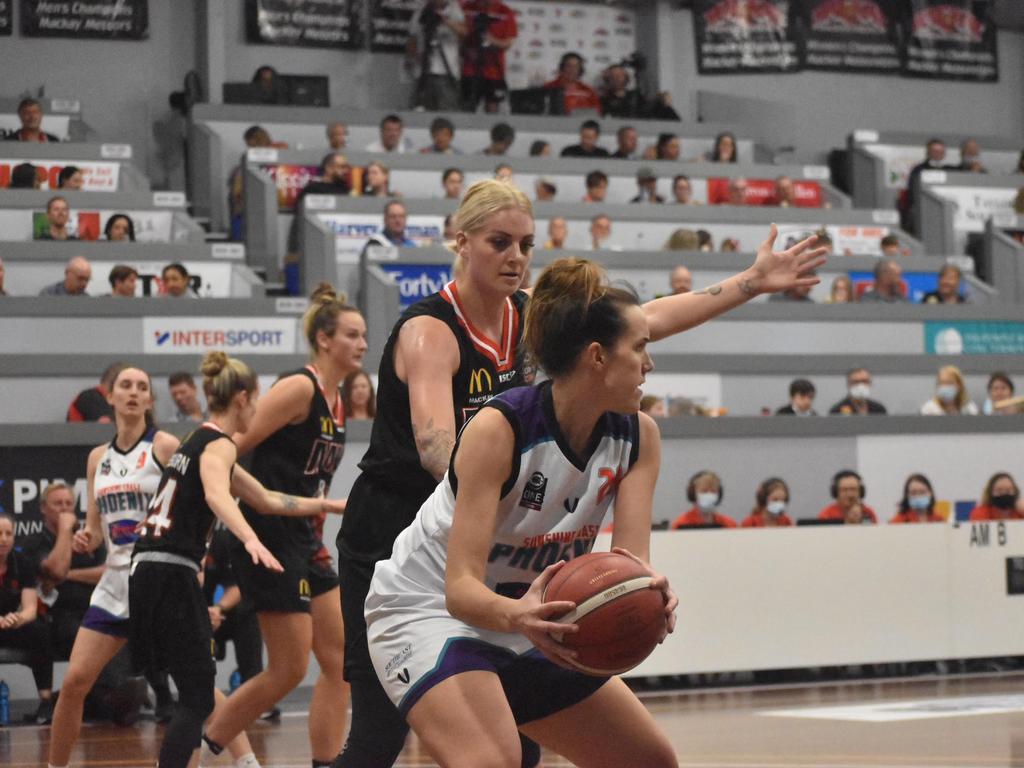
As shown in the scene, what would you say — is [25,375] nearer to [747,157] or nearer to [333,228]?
[333,228]

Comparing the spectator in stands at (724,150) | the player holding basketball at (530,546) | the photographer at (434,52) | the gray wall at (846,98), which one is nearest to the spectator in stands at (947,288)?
the spectator in stands at (724,150)

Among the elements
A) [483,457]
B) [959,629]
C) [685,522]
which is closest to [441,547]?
[483,457]

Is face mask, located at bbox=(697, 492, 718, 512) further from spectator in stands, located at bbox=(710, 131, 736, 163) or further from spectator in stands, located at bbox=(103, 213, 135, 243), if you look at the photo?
spectator in stands, located at bbox=(710, 131, 736, 163)

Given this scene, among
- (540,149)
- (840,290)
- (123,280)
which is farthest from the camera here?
(540,149)

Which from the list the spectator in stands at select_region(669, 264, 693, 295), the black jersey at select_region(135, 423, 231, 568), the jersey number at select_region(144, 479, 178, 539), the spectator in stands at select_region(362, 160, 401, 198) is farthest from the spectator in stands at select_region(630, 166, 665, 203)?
the jersey number at select_region(144, 479, 178, 539)

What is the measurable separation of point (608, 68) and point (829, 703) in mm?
12669

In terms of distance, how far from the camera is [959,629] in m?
11.2

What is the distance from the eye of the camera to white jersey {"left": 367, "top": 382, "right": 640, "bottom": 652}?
3.47 m

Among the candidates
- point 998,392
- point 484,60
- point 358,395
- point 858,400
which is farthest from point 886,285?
point 484,60

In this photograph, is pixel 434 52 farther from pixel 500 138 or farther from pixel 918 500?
pixel 918 500

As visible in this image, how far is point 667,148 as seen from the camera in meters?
18.4

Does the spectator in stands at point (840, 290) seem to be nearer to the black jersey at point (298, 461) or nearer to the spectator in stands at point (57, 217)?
the spectator in stands at point (57, 217)

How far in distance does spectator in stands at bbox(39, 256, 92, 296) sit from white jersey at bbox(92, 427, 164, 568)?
19.3 feet

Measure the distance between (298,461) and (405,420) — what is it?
2220 mm
